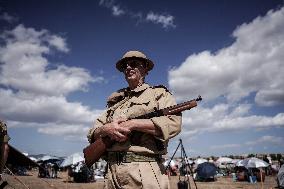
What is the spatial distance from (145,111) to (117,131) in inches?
18.9

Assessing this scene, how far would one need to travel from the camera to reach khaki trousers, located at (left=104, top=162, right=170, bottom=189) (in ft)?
9.71

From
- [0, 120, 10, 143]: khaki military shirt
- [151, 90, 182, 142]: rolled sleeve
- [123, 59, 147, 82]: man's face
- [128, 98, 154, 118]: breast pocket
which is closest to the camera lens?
[151, 90, 182, 142]: rolled sleeve

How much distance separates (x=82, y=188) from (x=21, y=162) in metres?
7.22

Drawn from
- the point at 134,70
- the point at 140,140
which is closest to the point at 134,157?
the point at 140,140

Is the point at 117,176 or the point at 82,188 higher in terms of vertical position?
the point at 117,176

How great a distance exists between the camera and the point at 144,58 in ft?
12.3

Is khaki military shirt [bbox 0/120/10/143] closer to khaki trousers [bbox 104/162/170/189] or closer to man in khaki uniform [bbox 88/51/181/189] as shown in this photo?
man in khaki uniform [bbox 88/51/181/189]

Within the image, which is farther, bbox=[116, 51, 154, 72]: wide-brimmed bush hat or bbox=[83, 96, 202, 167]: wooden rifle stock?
bbox=[116, 51, 154, 72]: wide-brimmed bush hat

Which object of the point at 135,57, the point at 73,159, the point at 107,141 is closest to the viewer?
the point at 107,141

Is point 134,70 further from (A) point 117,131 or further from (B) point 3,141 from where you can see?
(B) point 3,141

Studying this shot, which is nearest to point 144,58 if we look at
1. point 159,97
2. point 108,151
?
point 159,97

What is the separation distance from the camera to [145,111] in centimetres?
333

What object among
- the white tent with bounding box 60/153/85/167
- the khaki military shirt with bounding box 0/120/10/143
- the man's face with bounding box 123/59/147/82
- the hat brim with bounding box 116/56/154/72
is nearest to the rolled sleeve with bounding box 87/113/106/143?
the man's face with bounding box 123/59/147/82

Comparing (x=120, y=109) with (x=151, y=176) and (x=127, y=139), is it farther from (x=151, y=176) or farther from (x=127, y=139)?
(x=151, y=176)
